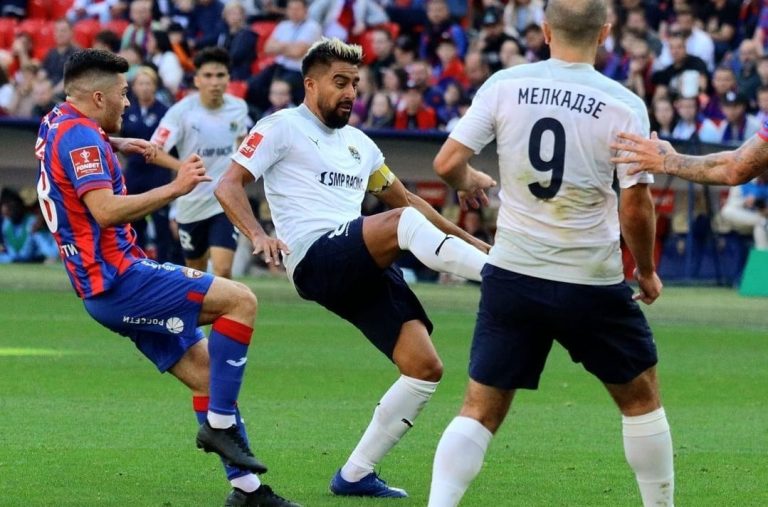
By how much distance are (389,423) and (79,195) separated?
194cm

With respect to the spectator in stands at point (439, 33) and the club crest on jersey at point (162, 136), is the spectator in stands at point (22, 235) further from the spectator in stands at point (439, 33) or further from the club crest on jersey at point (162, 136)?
the club crest on jersey at point (162, 136)

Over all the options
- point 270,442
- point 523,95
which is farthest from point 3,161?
point 523,95

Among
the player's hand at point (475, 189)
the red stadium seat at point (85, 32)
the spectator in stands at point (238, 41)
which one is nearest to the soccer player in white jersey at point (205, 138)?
the player's hand at point (475, 189)

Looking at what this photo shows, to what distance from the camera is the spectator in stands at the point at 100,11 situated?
2789 cm

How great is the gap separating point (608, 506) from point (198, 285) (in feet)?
7.20

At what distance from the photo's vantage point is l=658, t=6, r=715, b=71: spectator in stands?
75.2 ft

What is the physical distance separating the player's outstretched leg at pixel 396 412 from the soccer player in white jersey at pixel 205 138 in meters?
6.98

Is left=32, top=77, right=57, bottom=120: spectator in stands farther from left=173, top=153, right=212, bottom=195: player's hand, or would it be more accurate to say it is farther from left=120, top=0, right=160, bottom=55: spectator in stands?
left=173, top=153, right=212, bottom=195: player's hand

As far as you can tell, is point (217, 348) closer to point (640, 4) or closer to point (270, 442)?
point (270, 442)

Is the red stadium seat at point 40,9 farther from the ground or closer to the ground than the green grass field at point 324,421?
closer to the ground

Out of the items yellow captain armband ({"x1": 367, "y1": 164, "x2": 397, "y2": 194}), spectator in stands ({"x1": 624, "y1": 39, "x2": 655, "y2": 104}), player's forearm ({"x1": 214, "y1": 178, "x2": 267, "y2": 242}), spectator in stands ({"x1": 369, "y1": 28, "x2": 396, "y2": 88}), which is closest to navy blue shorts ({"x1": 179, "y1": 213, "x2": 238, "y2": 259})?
Answer: yellow captain armband ({"x1": 367, "y1": 164, "x2": 397, "y2": 194})

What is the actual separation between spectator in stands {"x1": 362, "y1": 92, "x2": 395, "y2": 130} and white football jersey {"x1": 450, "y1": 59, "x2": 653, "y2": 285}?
16.2 meters

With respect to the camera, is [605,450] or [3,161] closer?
[605,450]

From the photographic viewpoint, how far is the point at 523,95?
6.12 meters
